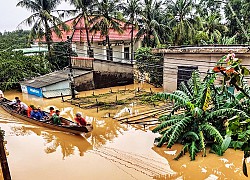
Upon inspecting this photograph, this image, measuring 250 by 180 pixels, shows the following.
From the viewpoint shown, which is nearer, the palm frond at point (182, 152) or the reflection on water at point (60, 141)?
the palm frond at point (182, 152)

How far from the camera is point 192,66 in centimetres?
1561

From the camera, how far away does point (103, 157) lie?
9539 mm

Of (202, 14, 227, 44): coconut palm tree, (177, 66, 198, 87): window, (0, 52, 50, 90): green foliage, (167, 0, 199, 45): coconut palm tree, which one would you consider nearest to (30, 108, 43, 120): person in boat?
(177, 66, 198, 87): window

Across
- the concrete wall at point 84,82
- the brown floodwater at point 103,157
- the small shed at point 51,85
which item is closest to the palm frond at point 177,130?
the brown floodwater at point 103,157

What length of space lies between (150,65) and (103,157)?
40.6 feet

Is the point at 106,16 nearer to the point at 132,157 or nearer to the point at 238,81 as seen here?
the point at 132,157

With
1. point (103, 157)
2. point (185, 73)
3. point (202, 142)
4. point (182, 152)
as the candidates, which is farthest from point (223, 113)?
point (185, 73)

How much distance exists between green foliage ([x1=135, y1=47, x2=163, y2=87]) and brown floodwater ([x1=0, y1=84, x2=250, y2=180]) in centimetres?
892

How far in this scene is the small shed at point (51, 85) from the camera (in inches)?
749

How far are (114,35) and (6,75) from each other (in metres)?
13.5

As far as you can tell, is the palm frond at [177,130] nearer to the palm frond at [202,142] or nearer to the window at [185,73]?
the palm frond at [202,142]

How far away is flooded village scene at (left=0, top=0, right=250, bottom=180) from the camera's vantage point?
27.0ft

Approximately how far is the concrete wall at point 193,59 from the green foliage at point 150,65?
2920 mm

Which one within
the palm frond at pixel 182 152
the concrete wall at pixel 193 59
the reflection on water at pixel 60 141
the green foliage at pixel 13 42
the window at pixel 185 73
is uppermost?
the green foliage at pixel 13 42
